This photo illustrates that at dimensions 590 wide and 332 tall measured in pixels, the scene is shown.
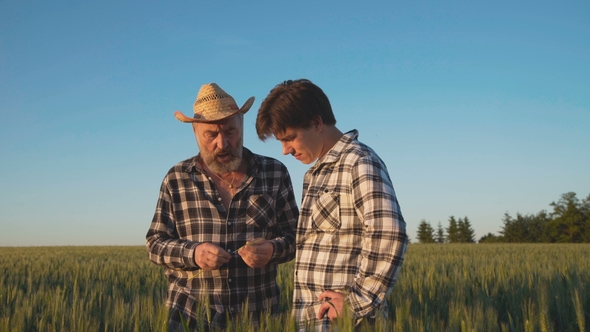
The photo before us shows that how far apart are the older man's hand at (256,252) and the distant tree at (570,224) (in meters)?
59.7

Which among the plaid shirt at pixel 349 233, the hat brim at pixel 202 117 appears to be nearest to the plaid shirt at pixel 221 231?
the hat brim at pixel 202 117

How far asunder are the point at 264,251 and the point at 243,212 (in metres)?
0.37

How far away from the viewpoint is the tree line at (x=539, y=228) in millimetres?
54562

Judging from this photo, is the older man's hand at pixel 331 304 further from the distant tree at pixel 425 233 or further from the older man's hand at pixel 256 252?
the distant tree at pixel 425 233

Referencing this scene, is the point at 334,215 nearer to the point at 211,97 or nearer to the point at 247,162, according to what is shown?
the point at 247,162

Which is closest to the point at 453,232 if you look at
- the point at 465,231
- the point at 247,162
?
the point at 465,231

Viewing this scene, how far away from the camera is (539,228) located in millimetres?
59188

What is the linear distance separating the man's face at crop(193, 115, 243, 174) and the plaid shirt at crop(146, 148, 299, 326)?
98mm

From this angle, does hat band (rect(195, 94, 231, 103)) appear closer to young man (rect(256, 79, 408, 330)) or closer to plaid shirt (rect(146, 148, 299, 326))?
plaid shirt (rect(146, 148, 299, 326))

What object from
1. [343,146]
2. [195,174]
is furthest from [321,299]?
[195,174]

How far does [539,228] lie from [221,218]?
6432cm

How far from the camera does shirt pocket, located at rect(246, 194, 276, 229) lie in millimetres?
2734

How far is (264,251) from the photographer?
2.48 metres

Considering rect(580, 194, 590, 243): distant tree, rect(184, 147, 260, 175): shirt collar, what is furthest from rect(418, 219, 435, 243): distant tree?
rect(184, 147, 260, 175): shirt collar
